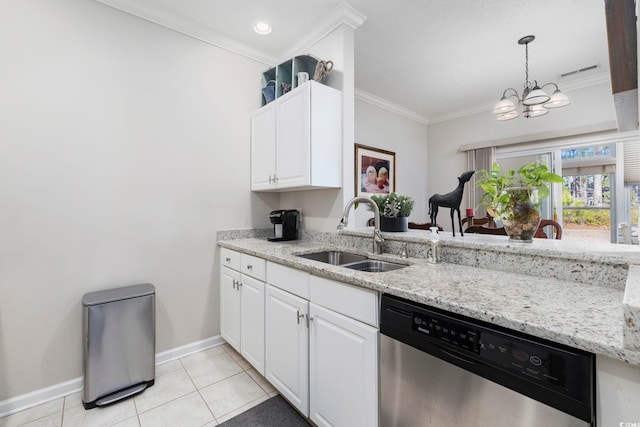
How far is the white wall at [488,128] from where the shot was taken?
10.5ft

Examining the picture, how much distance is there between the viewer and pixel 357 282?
1.20 m

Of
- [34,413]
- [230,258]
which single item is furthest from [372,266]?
[34,413]

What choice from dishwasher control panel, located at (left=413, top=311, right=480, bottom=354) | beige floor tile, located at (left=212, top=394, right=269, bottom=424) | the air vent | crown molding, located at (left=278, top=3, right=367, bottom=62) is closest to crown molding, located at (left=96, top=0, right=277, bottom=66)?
crown molding, located at (left=278, top=3, right=367, bottom=62)

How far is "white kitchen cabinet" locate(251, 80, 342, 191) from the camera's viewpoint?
2016 mm

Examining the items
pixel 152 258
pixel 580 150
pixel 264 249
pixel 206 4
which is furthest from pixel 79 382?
pixel 580 150

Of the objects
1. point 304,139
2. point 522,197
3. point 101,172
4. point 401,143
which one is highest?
point 401,143

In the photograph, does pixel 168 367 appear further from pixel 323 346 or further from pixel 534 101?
pixel 534 101

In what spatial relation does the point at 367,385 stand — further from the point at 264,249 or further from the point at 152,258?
the point at 152,258

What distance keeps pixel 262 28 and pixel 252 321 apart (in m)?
2.33

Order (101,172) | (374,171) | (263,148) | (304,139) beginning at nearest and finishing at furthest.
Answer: (101,172)
(304,139)
(263,148)
(374,171)

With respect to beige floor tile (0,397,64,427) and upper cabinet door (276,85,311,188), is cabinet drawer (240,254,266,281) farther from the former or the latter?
beige floor tile (0,397,64,427)

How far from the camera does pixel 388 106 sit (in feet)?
13.4

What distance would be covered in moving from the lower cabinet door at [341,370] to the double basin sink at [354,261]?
0.45 metres

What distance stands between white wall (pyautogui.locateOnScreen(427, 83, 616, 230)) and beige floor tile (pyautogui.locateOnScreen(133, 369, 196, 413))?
12.9ft
